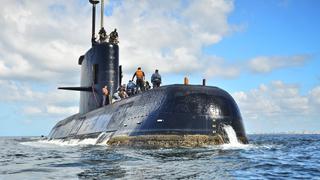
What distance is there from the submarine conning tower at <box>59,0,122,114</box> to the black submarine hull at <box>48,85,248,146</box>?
7.46 meters

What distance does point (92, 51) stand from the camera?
28.6 meters

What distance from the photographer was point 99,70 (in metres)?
28.1

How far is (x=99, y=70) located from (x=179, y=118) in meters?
11.6

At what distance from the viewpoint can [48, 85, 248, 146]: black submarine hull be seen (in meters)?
17.4

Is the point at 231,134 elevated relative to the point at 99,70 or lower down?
lower down

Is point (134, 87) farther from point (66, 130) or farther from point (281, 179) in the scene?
point (281, 179)

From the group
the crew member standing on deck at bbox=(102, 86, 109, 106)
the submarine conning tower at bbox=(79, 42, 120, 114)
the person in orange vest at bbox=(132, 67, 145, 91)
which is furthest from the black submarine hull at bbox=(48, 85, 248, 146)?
the submarine conning tower at bbox=(79, 42, 120, 114)

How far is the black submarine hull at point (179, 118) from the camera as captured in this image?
1741 centimetres

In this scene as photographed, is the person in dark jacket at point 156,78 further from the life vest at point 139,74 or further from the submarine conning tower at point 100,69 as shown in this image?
the submarine conning tower at point 100,69

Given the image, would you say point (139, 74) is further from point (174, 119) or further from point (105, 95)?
point (174, 119)

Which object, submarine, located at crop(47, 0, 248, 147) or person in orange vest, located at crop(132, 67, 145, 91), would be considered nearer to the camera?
submarine, located at crop(47, 0, 248, 147)

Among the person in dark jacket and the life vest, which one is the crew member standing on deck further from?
the person in dark jacket

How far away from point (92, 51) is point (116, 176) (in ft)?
67.3

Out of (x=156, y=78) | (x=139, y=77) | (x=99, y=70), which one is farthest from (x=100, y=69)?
(x=156, y=78)
